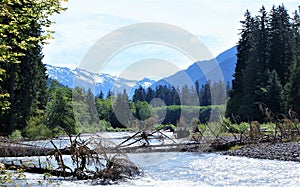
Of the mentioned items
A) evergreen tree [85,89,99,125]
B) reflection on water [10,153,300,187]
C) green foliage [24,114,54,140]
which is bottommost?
reflection on water [10,153,300,187]

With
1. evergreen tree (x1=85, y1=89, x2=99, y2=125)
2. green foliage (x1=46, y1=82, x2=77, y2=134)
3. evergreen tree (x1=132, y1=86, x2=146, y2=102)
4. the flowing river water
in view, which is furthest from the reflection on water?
green foliage (x1=46, y1=82, x2=77, y2=134)

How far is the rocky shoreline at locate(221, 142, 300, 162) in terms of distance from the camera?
25.7m

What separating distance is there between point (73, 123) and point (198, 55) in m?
31.2

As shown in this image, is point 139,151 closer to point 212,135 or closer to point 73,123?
point 212,135

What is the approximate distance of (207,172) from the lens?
840 inches

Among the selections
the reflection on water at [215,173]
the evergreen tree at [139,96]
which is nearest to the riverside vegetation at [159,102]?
the evergreen tree at [139,96]

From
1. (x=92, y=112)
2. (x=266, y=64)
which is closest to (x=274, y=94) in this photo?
(x=266, y=64)

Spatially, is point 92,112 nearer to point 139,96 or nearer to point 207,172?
point 139,96

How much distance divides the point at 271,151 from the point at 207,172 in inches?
313

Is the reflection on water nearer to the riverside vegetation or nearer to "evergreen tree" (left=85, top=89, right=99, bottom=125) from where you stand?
the riverside vegetation

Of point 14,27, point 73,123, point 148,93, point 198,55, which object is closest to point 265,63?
point 73,123

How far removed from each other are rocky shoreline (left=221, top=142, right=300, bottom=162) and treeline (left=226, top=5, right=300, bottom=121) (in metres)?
31.5

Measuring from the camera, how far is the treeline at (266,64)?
63.4 m

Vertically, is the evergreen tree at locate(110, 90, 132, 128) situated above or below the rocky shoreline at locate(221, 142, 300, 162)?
above
